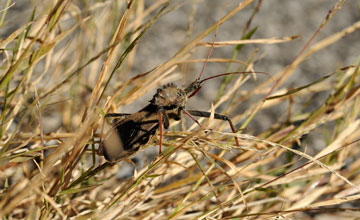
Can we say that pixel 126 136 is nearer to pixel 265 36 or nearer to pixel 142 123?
pixel 142 123

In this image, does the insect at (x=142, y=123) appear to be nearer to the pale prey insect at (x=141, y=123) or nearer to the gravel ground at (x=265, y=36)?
the pale prey insect at (x=141, y=123)

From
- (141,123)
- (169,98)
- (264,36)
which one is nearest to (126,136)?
(141,123)

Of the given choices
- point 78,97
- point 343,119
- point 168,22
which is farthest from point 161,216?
point 168,22

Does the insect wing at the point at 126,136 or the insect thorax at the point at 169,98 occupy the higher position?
the insect thorax at the point at 169,98

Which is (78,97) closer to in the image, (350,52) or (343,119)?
(343,119)

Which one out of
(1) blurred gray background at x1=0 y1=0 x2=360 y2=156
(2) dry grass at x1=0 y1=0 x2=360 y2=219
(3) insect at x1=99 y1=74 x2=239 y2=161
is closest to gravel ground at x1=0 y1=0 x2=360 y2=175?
(1) blurred gray background at x1=0 y1=0 x2=360 y2=156

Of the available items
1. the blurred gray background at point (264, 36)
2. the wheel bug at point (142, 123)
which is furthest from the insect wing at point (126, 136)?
the blurred gray background at point (264, 36)

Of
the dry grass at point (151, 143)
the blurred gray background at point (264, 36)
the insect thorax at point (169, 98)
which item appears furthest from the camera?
the blurred gray background at point (264, 36)
